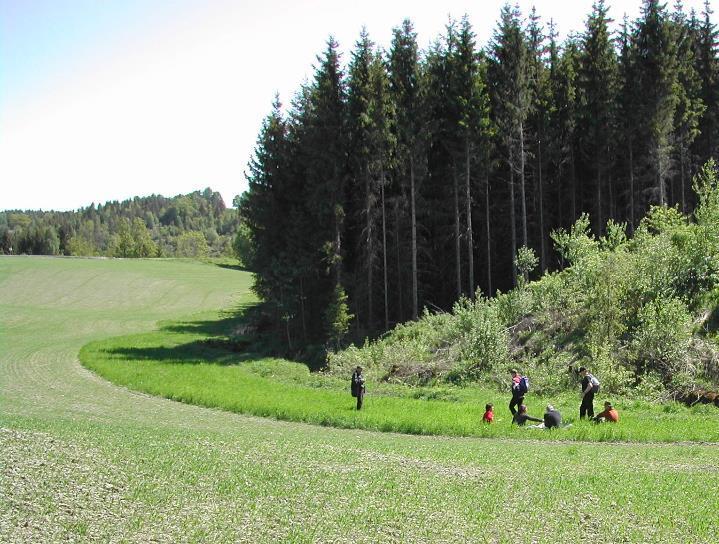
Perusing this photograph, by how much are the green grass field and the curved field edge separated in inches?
33.8

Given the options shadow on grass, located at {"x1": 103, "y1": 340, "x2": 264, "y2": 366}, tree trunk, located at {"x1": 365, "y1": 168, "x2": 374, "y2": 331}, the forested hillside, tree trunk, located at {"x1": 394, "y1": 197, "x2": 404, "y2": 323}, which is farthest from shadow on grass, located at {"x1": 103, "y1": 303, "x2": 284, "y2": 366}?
tree trunk, located at {"x1": 394, "y1": 197, "x2": 404, "y2": 323}

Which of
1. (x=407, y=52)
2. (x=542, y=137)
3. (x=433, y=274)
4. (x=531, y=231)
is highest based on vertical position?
(x=407, y=52)

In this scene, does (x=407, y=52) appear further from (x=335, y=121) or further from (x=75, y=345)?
(x=75, y=345)

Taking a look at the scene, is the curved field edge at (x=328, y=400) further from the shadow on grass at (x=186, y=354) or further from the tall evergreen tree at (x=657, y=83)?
the tall evergreen tree at (x=657, y=83)

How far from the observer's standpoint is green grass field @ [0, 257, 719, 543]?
10.9 metres

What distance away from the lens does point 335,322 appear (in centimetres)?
4172

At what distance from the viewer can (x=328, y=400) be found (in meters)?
27.0

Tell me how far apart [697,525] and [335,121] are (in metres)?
37.5

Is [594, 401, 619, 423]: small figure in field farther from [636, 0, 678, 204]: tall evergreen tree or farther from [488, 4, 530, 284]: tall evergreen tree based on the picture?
[636, 0, 678, 204]: tall evergreen tree

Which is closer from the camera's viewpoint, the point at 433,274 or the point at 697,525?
the point at 697,525

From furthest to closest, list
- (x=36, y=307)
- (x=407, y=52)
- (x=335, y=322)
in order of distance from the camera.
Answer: (x=36, y=307) < (x=407, y=52) < (x=335, y=322)

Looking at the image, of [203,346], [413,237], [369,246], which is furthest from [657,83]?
[203,346]

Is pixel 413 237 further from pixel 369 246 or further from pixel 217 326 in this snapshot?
pixel 217 326

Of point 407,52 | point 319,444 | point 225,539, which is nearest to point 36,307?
point 407,52
